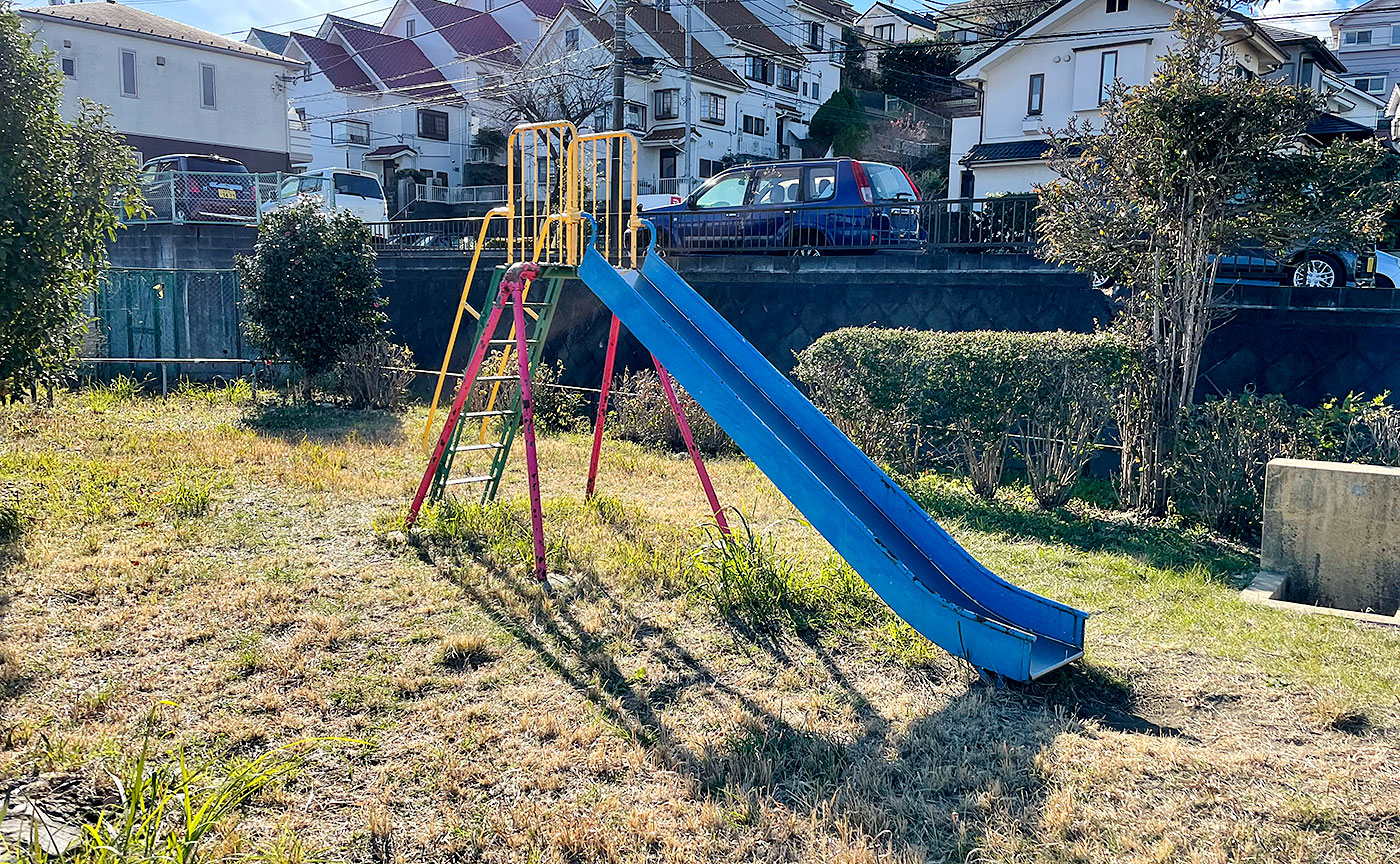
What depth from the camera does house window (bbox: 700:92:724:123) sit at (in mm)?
41750

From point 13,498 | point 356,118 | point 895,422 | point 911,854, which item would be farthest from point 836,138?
point 911,854

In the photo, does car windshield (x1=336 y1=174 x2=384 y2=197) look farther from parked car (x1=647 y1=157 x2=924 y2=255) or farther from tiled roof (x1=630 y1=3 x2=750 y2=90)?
tiled roof (x1=630 y1=3 x2=750 y2=90)

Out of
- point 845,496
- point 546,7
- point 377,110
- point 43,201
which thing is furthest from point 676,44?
point 845,496

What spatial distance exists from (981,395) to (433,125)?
39494 millimetres

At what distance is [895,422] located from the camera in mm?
9484

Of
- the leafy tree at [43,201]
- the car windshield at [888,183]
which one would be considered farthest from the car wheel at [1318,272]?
the leafy tree at [43,201]

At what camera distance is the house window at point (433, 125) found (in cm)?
4328

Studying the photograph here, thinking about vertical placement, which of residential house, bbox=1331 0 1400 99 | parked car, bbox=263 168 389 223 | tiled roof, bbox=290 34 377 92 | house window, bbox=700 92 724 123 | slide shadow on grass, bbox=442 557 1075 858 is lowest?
slide shadow on grass, bbox=442 557 1075 858

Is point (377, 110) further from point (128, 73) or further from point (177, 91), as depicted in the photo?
point (128, 73)

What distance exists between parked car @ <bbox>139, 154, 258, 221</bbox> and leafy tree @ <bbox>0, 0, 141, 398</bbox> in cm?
1402

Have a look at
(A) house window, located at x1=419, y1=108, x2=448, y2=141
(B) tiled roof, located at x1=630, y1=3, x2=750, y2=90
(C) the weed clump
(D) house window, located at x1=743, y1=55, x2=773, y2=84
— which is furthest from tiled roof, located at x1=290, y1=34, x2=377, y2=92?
(C) the weed clump

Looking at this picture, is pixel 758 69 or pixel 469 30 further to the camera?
pixel 469 30

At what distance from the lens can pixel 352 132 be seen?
43344 millimetres

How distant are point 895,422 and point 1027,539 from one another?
204cm
